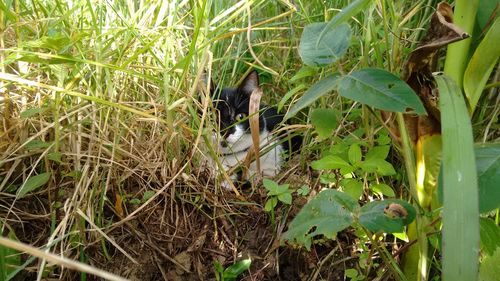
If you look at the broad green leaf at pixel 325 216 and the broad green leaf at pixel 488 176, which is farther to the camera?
the broad green leaf at pixel 325 216

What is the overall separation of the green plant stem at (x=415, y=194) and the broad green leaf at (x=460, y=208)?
238 mm

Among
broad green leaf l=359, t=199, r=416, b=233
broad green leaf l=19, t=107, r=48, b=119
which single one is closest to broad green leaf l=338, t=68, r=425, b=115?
broad green leaf l=359, t=199, r=416, b=233

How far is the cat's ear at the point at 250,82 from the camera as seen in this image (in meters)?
1.78

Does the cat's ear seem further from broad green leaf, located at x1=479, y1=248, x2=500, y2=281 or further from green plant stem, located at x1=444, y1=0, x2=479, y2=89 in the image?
broad green leaf, located at x1=479, y1=248, x2=500, y2=281

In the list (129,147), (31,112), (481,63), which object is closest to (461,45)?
(481,63)

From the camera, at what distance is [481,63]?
3.09ft

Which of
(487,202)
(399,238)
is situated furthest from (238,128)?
(487,202)

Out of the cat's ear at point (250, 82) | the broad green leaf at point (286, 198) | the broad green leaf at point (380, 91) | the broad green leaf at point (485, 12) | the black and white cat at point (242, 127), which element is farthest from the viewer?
the cat's ear at point (250, 82)

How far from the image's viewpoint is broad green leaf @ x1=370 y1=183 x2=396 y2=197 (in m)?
1.14

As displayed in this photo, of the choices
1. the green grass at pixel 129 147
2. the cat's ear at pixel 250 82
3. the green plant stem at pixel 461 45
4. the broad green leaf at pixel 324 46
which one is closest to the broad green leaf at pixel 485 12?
the green plant stem at pixel 461 45

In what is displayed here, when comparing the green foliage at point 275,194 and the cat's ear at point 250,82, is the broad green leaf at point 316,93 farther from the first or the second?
the cat's ear at point 250,82

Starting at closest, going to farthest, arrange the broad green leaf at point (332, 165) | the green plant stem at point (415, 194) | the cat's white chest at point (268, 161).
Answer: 1. the green plant stem at point (415, 194)
2. the broad green leaf at point (332, 165)
3. the cat's white chest at point (268, 161)

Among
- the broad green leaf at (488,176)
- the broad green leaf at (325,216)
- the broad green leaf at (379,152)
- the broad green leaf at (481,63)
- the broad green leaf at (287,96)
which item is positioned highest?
the broad green leaf at (481,63)

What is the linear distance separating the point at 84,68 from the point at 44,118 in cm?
16
